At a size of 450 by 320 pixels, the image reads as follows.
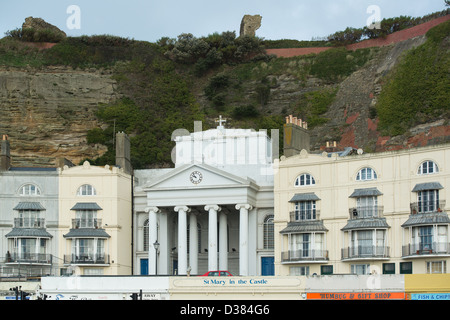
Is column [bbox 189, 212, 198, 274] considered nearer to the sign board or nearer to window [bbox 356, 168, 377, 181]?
window [bbox 356, 168, 377, 181]

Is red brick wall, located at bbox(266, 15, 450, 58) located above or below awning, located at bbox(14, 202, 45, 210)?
above

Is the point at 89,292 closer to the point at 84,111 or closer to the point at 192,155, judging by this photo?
the point at 192,155

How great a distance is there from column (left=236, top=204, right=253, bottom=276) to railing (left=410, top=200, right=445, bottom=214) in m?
11.8

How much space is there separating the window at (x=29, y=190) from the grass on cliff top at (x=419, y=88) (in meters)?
36.7

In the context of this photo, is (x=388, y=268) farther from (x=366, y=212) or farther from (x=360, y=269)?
(x=366, y=212)

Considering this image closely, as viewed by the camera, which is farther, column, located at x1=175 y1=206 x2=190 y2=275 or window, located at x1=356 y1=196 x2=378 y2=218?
column, located at x1=175 y1=206 x2=190 y2=275

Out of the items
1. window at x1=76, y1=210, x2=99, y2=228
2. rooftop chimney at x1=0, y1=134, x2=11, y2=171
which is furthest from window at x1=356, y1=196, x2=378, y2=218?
rooftop chimney at x1=0, y1=134, x2=11, y2=171

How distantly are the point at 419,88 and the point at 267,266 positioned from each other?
31.4 metres

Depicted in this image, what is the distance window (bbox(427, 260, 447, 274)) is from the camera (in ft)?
145

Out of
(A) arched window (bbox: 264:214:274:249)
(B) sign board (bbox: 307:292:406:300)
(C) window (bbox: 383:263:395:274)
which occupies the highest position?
(A) arched window (bbox: 264:214:274:249)

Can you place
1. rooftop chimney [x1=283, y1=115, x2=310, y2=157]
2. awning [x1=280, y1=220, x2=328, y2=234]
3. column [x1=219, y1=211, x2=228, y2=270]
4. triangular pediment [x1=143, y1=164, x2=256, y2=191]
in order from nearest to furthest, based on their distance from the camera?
awning [x1=280, y1=220, x2=328, y2=234]
triangular pediment [x1=143, y1=164, x2=256, y2=191]
column [x1=219, y1=211, x2=228, y2=270]
rooftop chimney [x1=283, y1=115, x2=310, y2=157]

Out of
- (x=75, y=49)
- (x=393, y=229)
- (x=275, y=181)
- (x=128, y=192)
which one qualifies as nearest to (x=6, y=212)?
(x=128, y=192)

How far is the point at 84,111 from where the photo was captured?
290 ft

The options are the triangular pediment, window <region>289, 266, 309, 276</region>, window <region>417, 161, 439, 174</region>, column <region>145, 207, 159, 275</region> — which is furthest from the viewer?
column <region>145, 207, 159, 275</region>
